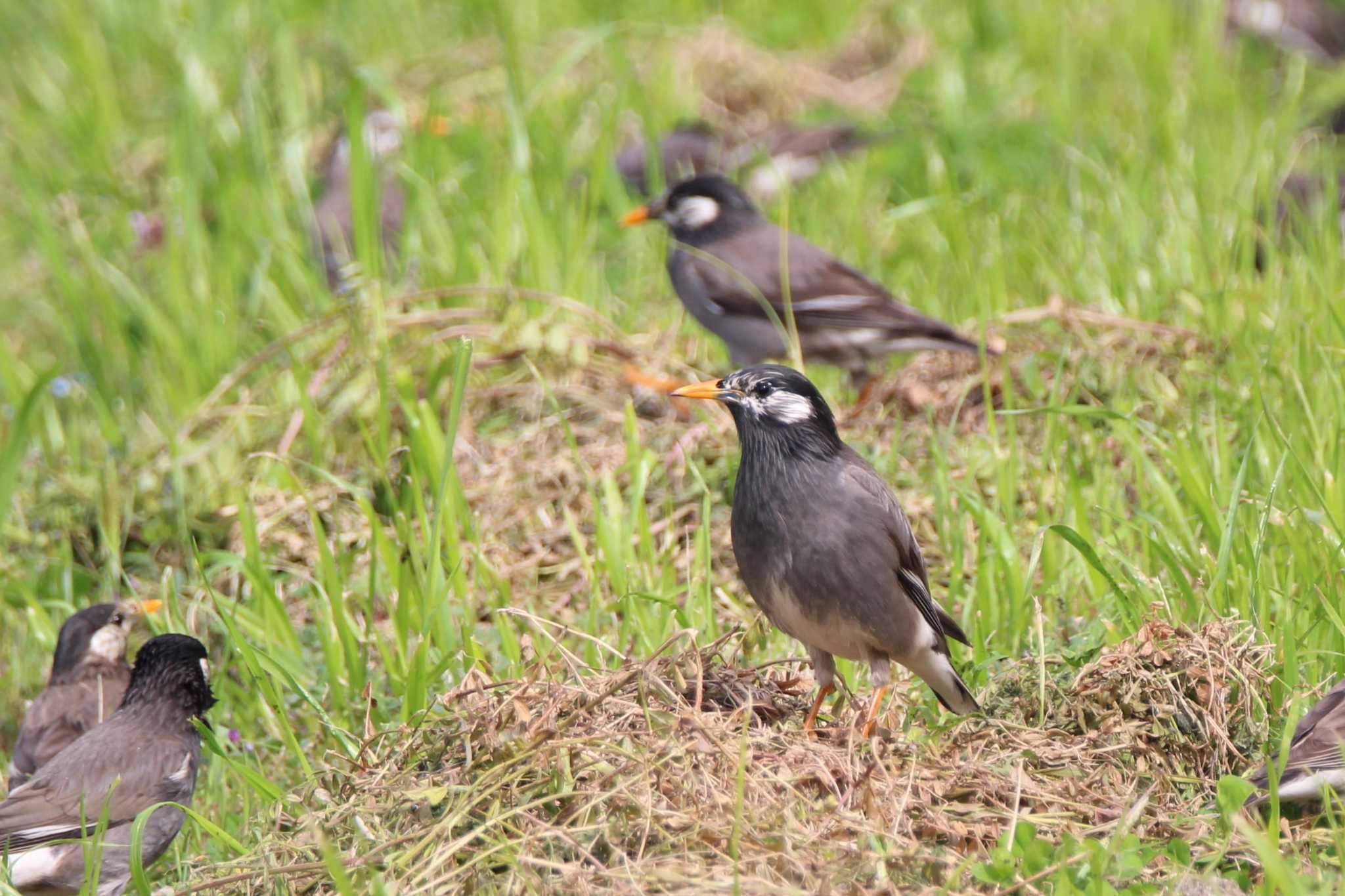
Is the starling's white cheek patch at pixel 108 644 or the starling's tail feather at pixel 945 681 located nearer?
the starling's tail feather at pixel 945 681

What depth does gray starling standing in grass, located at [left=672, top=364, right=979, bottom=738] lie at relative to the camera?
3.81 m

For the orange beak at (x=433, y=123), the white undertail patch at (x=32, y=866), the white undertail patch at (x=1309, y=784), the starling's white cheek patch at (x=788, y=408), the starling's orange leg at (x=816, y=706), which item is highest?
the starling's white cheek patch at (x=788, y=408)

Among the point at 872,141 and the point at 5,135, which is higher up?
the point at 5,135

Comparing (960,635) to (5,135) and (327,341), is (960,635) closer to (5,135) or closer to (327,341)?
(327,341)

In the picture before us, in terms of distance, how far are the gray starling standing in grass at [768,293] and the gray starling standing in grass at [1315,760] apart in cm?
281

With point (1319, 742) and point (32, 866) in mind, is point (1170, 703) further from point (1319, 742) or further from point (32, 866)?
point (32, 866)

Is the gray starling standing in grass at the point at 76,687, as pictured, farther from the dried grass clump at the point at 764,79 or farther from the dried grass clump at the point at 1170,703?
the dried grass clump at the point at 764,79

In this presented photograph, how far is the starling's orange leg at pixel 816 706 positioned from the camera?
11.8ft

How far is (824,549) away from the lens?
3.83 metres

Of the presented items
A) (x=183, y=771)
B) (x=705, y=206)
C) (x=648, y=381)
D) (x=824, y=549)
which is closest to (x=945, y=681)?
(x=824, y=549)

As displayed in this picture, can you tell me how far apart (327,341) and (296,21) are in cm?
446

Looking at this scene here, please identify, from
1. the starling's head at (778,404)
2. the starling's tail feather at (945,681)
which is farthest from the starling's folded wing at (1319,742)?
the starling's head at (778,404)

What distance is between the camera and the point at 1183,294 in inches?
235

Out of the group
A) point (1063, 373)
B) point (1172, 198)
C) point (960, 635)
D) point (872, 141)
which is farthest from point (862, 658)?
point (872, 141)
